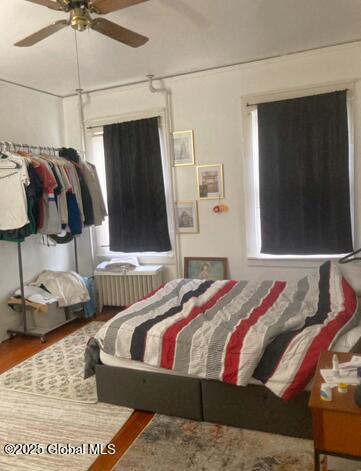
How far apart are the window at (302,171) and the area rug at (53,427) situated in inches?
89.8

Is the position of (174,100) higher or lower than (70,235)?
higher

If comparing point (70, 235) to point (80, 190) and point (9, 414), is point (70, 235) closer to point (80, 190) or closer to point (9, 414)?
point (80, 190)

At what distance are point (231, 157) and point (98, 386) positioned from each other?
257 centimetres

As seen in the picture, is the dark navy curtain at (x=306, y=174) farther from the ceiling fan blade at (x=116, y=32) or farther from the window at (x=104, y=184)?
the ceiling fan blade at (x=116, y=32)

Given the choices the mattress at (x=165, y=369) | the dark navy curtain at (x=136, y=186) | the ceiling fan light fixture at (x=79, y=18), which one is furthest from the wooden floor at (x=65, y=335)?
the ceiling fan light fixture at (x=79, y=18)

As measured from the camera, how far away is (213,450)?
2.03 meters

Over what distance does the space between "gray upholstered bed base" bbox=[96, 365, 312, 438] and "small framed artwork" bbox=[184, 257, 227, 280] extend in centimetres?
196

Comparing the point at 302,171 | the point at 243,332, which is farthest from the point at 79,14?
the point at 302,171

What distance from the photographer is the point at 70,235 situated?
394cm

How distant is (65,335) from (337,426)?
9.85 ft

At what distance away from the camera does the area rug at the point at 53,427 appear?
6.71 feet

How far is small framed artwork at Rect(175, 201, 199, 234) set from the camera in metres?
4.25

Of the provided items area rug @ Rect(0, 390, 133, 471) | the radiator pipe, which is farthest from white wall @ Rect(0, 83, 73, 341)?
area rug @ Rect(0, 390, 133, 471)

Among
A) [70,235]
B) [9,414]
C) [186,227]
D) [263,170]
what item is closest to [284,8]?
[263,170]
